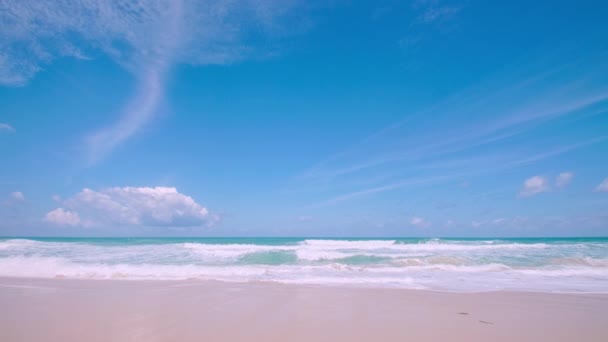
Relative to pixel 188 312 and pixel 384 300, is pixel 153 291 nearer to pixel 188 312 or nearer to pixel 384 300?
pixel 188 312

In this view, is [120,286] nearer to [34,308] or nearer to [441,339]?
[34,308]

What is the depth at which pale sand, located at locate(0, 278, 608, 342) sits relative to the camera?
15.7ft

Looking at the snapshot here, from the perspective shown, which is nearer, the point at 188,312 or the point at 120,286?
the point at 188,312

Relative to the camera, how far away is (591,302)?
7172 mm

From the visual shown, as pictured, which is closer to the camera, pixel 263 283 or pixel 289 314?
pixel 289 314

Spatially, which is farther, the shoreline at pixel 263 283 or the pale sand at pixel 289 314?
the shoreline at pixel 263 283

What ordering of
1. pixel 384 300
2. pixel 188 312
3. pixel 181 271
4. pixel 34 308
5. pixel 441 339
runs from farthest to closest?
pixel 181 271
pixel 384 300
pixel 34 308
pixel 188 312
pixel 441 339

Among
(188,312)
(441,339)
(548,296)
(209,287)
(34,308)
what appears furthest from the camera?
(209,287)

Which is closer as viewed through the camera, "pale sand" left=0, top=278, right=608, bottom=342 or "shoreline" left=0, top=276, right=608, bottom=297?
"pale sand" left=0, top=278, right=608, bottom=342

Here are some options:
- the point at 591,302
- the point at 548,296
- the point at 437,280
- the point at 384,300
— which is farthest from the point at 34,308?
the point at 591,302

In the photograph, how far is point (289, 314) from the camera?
5824 mm

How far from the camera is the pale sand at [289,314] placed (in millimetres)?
4793

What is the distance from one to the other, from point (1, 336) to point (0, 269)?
10658 millimetres

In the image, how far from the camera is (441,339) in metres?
4.60
